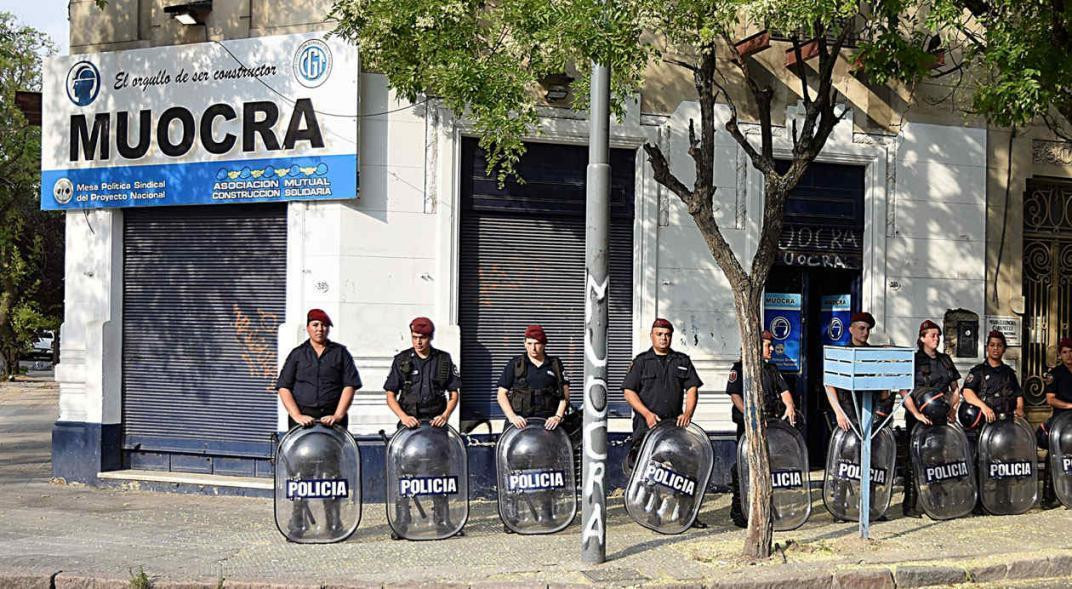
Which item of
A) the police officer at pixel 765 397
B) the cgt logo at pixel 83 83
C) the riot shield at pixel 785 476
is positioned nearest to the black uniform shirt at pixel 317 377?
the police officer at pixel 765 397

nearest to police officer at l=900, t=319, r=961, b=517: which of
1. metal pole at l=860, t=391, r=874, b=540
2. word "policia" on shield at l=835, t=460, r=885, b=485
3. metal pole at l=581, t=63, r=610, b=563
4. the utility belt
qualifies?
word "policia" on shield at l=835, t=460, r=885, b=485

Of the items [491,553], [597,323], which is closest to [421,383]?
[491,553]

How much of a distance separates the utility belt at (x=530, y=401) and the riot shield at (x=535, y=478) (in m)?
0.23

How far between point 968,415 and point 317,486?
21.5 ft

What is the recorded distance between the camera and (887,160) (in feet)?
42.8

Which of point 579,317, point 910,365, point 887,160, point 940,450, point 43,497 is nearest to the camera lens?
point 910,365

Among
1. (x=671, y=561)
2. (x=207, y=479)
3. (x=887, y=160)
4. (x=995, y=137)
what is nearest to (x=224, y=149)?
(x=207, y=479)

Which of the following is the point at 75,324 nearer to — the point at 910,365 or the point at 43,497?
the point at 43,497

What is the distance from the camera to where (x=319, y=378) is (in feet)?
31.2

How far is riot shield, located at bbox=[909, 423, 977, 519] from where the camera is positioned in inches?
406

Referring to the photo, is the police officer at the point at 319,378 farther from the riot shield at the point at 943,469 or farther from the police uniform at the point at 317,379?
the riot shield at the point at 943,469

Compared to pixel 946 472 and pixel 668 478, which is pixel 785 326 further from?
pixel 668 478

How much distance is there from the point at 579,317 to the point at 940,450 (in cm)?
396

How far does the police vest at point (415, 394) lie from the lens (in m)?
9.72
